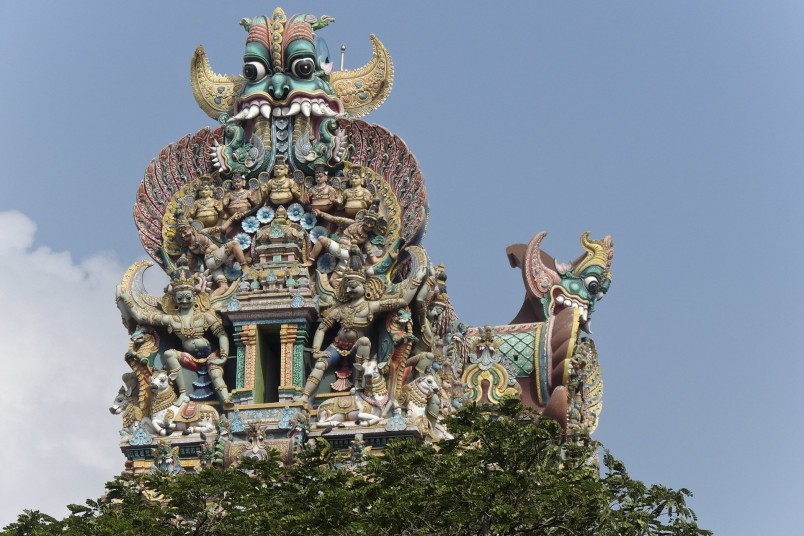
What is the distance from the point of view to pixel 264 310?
113 feet

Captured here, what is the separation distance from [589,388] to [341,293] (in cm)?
722

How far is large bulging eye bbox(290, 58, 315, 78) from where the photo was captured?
119ft


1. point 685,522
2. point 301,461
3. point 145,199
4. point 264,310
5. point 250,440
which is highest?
point 145,199

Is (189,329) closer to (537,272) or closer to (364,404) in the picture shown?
(364,404)

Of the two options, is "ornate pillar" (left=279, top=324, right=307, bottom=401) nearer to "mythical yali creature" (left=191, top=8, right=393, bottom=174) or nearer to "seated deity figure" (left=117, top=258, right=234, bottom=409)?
"seated deity figure" (left=117, top=258, right=234, bottom=409)

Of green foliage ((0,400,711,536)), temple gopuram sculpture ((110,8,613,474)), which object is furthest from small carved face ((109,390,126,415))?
green foliage ((0,400,711,536))

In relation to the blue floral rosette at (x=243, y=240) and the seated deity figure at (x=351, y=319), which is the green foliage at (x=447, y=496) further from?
the blue floral rosette at (x=243, y=240)

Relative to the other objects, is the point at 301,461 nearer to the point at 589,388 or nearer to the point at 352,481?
the point at 352,481

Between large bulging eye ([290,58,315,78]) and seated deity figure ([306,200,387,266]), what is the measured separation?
2731 millimetres

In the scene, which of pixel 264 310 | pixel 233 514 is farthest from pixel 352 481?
pixel 264 310

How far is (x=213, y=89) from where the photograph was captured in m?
37.3

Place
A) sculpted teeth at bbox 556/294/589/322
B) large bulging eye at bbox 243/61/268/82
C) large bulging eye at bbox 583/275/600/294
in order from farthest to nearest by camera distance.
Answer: large bulging eye at bbox 583/275/600/294
sculpted teeth at bbox 556/294/589/322
large bulging eye at bbox 243/61/268/82

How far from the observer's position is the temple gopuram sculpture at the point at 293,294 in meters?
34.0

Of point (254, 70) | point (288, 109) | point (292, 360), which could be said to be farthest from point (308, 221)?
point (254, 70)
